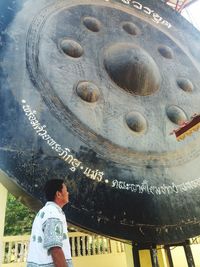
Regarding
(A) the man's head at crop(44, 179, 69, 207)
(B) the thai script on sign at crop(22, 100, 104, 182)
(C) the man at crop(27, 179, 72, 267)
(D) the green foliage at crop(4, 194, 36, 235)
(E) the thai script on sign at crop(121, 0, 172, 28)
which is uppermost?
(E) the thai script on sign at crop(121, 0, 172, 28)

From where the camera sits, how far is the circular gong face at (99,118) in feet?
6.70

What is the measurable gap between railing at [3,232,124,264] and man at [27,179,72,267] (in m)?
3.58

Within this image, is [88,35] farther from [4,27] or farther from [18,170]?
[18,170]

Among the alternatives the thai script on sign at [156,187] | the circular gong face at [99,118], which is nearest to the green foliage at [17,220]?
the circular gong face at [99,118]

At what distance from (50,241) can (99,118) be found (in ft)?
4.50

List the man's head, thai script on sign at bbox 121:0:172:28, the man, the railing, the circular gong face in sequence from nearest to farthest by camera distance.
Result: the man
the man's head
the circular gong face
thai script on sign at bbox 121:0:172:28
the railing

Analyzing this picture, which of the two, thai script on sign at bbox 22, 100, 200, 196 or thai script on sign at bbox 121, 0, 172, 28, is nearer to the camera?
thai script on sign at bbox 22, 100, 200, 196

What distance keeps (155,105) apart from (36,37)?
124cm

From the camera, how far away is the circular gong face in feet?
6.70

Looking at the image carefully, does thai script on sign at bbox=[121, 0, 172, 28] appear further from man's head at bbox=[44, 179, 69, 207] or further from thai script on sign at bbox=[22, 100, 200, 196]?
man's head at bbox=[44, 179, 69, 207]

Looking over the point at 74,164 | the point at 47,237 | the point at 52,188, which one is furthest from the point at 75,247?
the point at 47,237

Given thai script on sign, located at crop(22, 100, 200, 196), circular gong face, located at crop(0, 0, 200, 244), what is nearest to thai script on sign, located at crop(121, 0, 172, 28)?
circular gong face, located at crop(0, 0, 200, 244)

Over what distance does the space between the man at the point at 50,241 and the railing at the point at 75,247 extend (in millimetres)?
3581

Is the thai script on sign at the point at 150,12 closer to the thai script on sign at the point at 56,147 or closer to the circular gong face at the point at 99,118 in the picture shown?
the circular gong face at the point at 99,118
